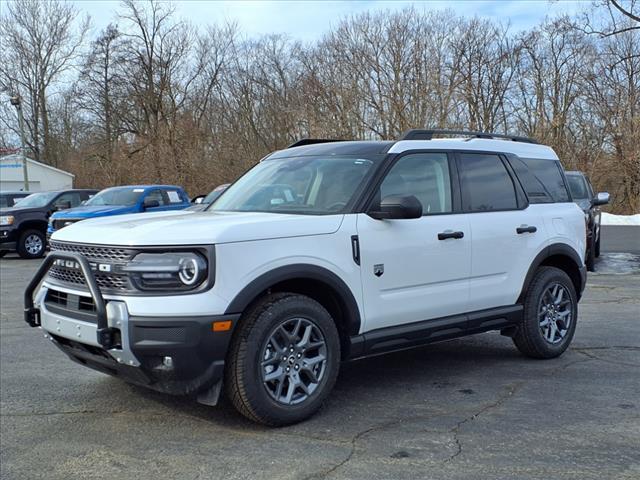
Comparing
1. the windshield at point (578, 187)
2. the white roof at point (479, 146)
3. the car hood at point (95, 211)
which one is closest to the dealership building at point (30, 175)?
the car hood at point (95, 211)

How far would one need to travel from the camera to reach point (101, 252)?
13.0 feet

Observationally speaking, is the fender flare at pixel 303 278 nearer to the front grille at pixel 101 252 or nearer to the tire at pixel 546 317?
the front grille at pixel 101 252

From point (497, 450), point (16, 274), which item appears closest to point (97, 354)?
point (497, 450)

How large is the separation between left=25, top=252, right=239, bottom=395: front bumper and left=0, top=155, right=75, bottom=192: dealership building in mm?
43924

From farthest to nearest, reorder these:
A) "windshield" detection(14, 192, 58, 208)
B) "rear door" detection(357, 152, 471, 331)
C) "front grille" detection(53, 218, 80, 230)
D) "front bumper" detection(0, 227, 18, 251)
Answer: "windshield" detection(14, 192, 58, 208) → "front bumper" detection(0, 227, 18, 251) → "front grille" detection(53, 218, 80, 230) → "rear door" detection(357, 152, 471, 331)

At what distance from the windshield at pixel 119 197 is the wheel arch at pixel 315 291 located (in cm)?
1186

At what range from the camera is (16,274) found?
1326 centimetres

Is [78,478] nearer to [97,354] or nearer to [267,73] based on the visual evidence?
[97,354]

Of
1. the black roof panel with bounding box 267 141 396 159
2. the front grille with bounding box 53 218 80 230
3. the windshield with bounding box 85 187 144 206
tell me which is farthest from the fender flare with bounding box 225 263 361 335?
the windshield with bounding box 85 187 144 206

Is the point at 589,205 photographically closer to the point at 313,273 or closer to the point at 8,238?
the point at 313,273

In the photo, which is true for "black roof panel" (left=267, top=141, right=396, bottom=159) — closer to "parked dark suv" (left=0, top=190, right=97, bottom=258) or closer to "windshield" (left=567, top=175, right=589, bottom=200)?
"windshield" (left=567, top=175, right=589, bottom=200)

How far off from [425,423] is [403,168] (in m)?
1.87

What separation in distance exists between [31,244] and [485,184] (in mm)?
14284

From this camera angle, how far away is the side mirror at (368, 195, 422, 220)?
4.42m
